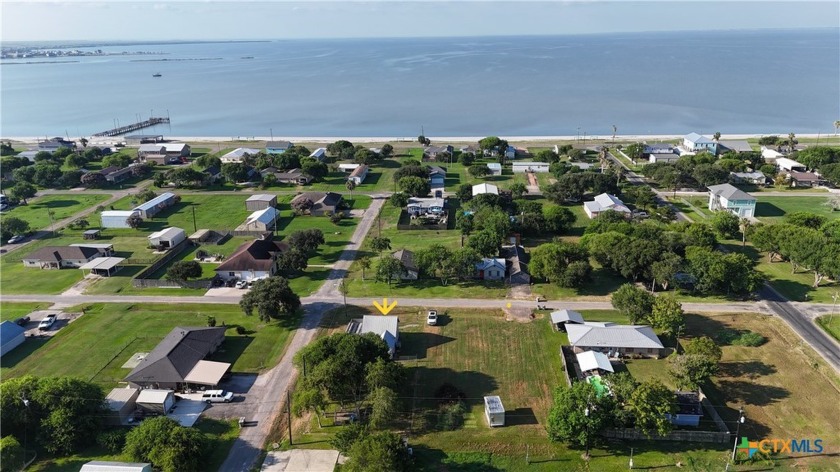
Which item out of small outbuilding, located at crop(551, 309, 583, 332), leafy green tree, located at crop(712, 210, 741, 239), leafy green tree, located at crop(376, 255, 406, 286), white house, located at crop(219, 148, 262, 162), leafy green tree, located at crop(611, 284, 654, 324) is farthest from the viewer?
white house, located at crop(219, 148, 262, 162)

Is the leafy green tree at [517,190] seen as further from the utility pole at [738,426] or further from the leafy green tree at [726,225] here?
the utility pole at [738,426]

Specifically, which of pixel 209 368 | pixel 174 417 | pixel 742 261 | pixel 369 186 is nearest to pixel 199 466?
pixel 174 417

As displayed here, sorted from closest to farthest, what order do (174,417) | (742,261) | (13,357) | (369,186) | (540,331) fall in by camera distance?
(174,417), (13,357), (540,331), (742,261), (369,186)

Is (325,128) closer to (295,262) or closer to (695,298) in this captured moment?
(295,262)

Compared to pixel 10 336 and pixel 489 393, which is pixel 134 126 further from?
pixel 489 393

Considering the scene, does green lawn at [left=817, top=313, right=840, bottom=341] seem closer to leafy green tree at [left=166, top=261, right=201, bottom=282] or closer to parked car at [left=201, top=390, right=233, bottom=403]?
parked car at [left=201, top=390, right=233, bottom=403]

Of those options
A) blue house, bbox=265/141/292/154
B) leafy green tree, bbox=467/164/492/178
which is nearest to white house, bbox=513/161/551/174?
leafy green tree, bbox=467/164/492/178
